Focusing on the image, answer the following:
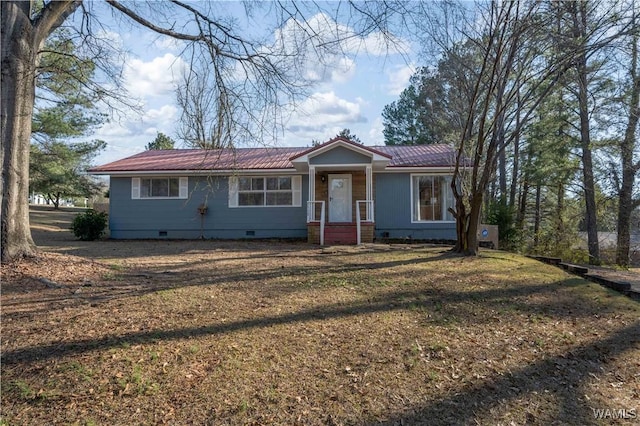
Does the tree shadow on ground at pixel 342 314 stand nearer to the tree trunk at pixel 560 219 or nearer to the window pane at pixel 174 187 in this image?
the tree trunk at pixel 560 219

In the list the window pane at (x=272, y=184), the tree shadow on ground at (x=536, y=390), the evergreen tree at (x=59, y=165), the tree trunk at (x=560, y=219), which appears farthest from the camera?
the evergreen tree at (x=59, y=165)

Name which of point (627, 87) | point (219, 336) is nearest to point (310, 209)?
point (219, 336)

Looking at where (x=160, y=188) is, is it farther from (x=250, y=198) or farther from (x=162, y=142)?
(x=162, y=142)

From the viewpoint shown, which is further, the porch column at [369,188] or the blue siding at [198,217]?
the blue siding at [198,217]

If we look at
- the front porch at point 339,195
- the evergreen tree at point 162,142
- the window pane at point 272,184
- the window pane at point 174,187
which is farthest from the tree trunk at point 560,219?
the evergreen tree at point 162,142

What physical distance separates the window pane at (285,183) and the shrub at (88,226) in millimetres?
6836

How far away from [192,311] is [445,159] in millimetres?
12141

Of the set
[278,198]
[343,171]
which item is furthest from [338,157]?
[278,198]

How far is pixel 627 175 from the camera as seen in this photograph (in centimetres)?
1535

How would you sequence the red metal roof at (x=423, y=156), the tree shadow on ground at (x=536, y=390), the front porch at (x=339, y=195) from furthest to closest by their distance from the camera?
the red metal roof at (x=423, y=156) < the front porch at (x=339, y=195) < the tree shadow on ground at (x=536, y=390)

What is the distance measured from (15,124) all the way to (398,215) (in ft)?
37.6

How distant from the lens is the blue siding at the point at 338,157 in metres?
13.0

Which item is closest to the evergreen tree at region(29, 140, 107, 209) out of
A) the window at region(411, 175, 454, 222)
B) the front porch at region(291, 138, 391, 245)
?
the front porch at region(291, 138, 391, 245)

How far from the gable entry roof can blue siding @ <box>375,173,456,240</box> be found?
632mm
